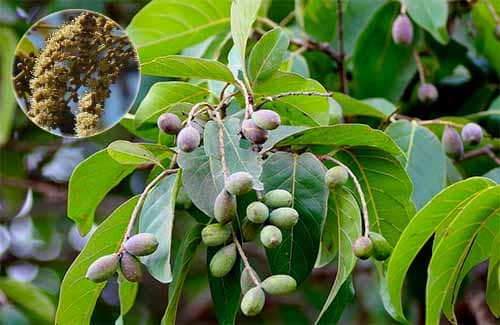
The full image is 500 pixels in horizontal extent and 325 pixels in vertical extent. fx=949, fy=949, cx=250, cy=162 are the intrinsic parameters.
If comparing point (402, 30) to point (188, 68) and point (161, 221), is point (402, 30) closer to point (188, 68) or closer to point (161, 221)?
point (188, 68)

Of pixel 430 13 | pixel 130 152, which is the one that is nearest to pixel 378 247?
pixel 130 152

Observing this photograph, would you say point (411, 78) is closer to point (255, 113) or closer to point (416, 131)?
point (416, 131)

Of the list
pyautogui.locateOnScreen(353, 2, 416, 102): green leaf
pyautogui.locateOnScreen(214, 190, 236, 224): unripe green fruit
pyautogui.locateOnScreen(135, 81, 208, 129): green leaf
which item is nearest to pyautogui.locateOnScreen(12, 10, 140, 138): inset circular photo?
pyautogui.locateOnScreen(135, 81, 208, 129): green leaf

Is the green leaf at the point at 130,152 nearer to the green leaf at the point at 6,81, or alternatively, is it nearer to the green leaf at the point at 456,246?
the green leaf at the point at 456,246

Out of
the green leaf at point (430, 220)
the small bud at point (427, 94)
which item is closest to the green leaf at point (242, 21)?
the green leaf at point (430, 220)

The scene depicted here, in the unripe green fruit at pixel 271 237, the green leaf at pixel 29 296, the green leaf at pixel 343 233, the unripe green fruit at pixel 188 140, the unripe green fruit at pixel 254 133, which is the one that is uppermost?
the unripe green fruit at pixel 254 133

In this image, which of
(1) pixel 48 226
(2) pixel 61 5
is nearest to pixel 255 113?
(2) pixel 61 5
